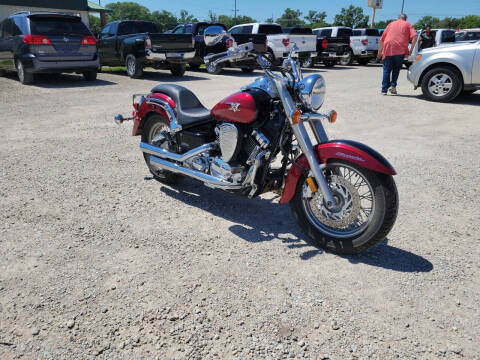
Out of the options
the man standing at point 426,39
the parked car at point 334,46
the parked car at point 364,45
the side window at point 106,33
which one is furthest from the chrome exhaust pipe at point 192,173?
the parked car at point 364,45

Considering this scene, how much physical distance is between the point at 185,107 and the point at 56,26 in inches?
332

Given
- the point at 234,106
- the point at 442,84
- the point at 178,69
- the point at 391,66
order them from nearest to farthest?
the point at 234,106
the point at 442,84
the point at 391,66
the point at 178,69

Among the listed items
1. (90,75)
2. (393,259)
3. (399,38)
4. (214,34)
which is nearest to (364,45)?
(399,38)

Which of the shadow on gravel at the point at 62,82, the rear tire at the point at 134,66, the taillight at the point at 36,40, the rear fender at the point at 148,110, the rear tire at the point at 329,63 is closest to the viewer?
the rear fender at the point at 148,110

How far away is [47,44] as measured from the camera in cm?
1036

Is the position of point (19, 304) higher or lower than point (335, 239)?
lower

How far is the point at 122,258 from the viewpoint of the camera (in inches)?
124

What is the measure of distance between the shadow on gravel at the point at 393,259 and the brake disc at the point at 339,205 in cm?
30

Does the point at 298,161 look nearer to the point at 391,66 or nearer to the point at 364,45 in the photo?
the point at 391,66

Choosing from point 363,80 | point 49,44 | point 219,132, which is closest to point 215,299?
point 219,132

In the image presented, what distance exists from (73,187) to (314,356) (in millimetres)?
3295

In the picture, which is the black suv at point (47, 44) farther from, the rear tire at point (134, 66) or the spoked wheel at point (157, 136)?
the spoked wheel at point (157, 136)

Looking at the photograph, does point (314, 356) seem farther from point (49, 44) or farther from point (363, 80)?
point (363, 80)

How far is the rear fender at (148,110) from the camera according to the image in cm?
428
